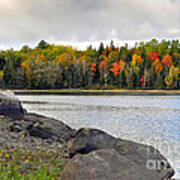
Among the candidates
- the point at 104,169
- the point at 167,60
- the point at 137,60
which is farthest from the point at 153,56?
the point at 104,169

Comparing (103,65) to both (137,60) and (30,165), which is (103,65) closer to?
(137,60)

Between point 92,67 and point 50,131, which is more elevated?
point 92,67

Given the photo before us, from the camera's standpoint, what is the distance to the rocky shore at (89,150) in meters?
6.35

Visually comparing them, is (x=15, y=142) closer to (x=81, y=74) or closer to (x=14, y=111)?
(x=14, y=111)

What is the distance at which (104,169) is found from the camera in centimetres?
630

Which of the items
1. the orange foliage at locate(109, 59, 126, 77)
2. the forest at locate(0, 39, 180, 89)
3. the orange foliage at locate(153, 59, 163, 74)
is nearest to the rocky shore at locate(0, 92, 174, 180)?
the forest at locate(0, 39, 180, 89)

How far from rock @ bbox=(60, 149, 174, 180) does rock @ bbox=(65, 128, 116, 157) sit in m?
2.14

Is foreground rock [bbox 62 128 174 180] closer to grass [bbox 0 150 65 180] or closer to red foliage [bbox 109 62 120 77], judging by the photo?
grass [bbox 0 150 65 180]

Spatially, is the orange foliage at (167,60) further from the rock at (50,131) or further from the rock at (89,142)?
the rock at (89,142)

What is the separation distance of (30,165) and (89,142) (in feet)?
6.50

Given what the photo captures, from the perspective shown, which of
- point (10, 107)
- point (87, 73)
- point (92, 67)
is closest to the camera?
point (10, 107)

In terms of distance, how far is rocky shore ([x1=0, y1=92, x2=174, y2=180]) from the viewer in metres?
6.35

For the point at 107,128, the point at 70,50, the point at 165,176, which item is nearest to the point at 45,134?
the point at 165,176

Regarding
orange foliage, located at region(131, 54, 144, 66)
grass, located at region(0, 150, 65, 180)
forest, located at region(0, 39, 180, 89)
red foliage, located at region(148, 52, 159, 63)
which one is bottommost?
grass, located at region(0, 150, 65, 180)
